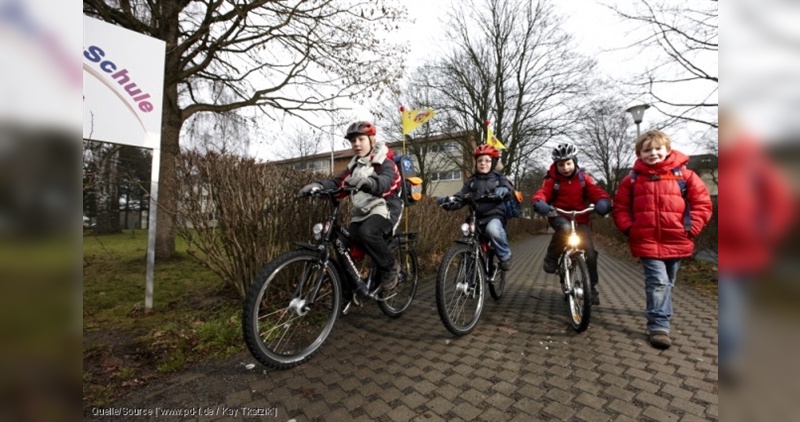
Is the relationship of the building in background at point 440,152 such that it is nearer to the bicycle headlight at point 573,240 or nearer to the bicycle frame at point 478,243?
the bicycle frame at point 478,243

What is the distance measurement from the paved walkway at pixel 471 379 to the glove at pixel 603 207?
113 cm

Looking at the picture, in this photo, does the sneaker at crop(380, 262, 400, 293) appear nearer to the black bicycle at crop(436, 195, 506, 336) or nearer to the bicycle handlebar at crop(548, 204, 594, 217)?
the black bicycle at crop(436, 195, 506, 336)

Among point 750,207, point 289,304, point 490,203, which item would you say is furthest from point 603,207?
point 750,207

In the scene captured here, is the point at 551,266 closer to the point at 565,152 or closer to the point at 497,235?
the point at 497,235

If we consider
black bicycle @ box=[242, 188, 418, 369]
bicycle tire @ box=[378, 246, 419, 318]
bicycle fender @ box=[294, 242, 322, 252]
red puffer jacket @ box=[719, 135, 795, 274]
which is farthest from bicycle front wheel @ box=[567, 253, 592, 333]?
red puffer jacket @ box=[719, 135, 795, 274]

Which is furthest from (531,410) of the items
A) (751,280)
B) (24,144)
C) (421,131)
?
(421,131)

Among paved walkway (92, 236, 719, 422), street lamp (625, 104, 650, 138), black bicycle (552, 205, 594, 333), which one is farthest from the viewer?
street lamp (625, 104, 650, 138)

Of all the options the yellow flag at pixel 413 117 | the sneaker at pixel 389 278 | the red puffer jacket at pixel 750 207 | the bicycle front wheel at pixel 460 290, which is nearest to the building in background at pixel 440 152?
the yellow flag at pixel 413 117

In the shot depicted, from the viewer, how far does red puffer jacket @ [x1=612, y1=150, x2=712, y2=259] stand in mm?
2748

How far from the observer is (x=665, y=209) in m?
2.79

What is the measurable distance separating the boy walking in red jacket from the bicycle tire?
2.19 meters

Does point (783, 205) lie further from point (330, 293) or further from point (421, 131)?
point (421, 131)

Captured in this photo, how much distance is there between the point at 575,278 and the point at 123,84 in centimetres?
523

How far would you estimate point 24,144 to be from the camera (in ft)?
1.40
